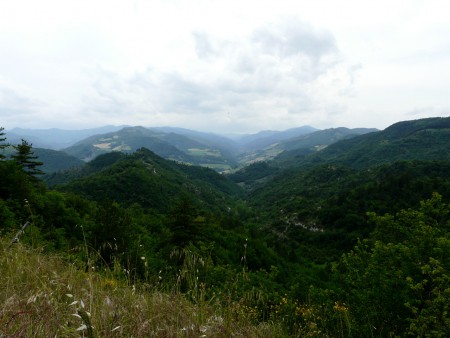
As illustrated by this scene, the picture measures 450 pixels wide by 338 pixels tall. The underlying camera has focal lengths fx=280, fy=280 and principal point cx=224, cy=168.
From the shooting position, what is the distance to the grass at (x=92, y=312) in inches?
100

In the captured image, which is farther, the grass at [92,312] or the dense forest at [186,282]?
the dense forest at [186,282]

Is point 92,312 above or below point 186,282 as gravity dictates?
above

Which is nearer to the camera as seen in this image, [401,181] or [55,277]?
[55,277]

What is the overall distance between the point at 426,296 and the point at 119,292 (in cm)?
931

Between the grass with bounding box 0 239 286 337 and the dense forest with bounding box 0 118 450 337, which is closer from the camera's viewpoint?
the grass with bounding box 0 239 286 337

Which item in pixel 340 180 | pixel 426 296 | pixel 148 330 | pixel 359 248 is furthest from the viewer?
pixel 340 180

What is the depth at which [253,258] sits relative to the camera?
52.1 m

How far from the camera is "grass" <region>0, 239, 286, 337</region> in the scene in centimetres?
254

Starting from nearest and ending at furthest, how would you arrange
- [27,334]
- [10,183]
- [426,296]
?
[27,334], [426,296], [10,183]

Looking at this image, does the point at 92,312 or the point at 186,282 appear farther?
the point at 186,282

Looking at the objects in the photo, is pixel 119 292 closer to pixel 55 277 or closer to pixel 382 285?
pixel 55 277

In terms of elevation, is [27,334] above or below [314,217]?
above

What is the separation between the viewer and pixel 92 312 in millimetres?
2842

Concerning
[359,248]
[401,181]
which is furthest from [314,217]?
[359,248]
